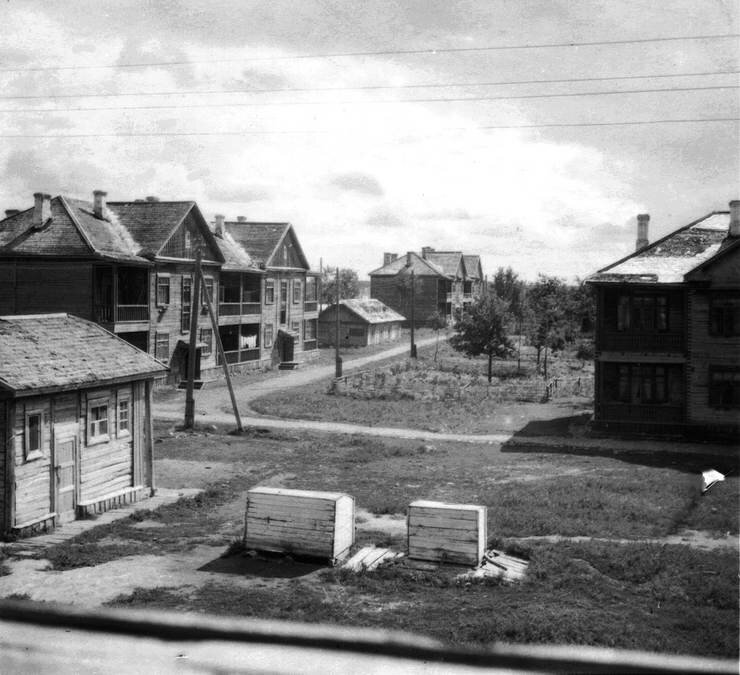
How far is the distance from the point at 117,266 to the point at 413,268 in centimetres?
5014

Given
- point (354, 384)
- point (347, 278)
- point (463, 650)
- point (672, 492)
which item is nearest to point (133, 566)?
point (463, 650)

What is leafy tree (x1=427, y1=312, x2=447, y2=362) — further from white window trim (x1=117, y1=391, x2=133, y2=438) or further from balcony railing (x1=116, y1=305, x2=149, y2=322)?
white window trim (x1=117, y1=391, x2=133, y2=438)

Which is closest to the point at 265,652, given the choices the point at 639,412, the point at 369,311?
the point at 639,412

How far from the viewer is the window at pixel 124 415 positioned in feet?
62.0

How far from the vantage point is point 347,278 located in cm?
11394

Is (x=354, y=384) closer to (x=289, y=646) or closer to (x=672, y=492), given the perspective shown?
(x=672, y=492)

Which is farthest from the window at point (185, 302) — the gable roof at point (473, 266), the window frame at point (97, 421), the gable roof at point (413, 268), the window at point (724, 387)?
the gable roof at point (473, 266)

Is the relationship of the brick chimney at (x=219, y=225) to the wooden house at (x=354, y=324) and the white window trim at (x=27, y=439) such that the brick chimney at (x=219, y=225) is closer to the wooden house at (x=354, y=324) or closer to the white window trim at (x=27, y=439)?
the wooden house at (x=354, y=324)

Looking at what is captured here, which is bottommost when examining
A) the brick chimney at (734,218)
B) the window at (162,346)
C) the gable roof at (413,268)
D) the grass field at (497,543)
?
the grass field at (497,543)

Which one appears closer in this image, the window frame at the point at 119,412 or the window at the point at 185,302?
the window frame at the point at 119,412

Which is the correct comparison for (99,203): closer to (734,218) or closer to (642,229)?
(642,229)

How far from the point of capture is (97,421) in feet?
58.9

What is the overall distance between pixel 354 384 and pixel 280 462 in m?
17.4

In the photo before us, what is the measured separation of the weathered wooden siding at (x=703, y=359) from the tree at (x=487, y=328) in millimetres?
17567
